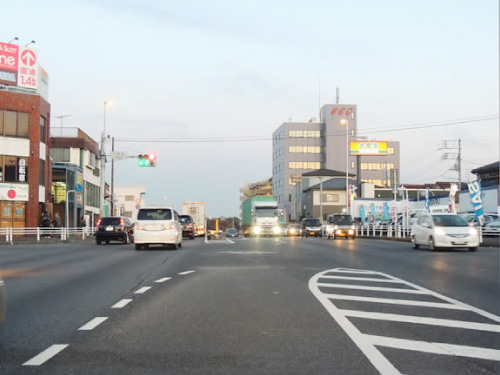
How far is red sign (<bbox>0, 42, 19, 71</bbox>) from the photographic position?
4691cm

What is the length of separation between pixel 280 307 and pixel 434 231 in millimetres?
17468

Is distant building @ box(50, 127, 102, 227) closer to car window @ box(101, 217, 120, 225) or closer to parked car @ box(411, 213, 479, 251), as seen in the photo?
car window @ box(101, 217, 120, 225)

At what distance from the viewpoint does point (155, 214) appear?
25.7 m

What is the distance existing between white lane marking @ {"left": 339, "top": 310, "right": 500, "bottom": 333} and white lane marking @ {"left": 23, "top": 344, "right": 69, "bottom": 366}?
3.73 meters

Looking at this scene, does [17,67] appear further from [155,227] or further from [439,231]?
[439,231]

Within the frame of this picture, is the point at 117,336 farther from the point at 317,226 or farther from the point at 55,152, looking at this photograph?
the point at 55,152

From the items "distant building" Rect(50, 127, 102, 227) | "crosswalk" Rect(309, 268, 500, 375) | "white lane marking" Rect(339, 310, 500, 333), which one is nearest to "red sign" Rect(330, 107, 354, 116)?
"distant building" Rect(50, 127, 102, 227)

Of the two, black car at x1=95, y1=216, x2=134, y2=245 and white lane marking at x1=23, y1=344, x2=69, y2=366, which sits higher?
black car at x1=95, y1=216, x2=134, y2=245

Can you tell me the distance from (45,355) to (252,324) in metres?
2.54

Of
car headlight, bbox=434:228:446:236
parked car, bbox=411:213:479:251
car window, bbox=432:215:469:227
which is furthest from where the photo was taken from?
car window, bbox=432:215:469:227

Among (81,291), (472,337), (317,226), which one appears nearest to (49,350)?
(472,337)

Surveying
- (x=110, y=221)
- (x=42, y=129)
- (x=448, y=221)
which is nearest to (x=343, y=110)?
(x=42, y=129)

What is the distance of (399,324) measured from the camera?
23.8ft

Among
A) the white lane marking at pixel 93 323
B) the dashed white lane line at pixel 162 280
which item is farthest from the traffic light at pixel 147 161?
the white lane marking at pixel 93 323
